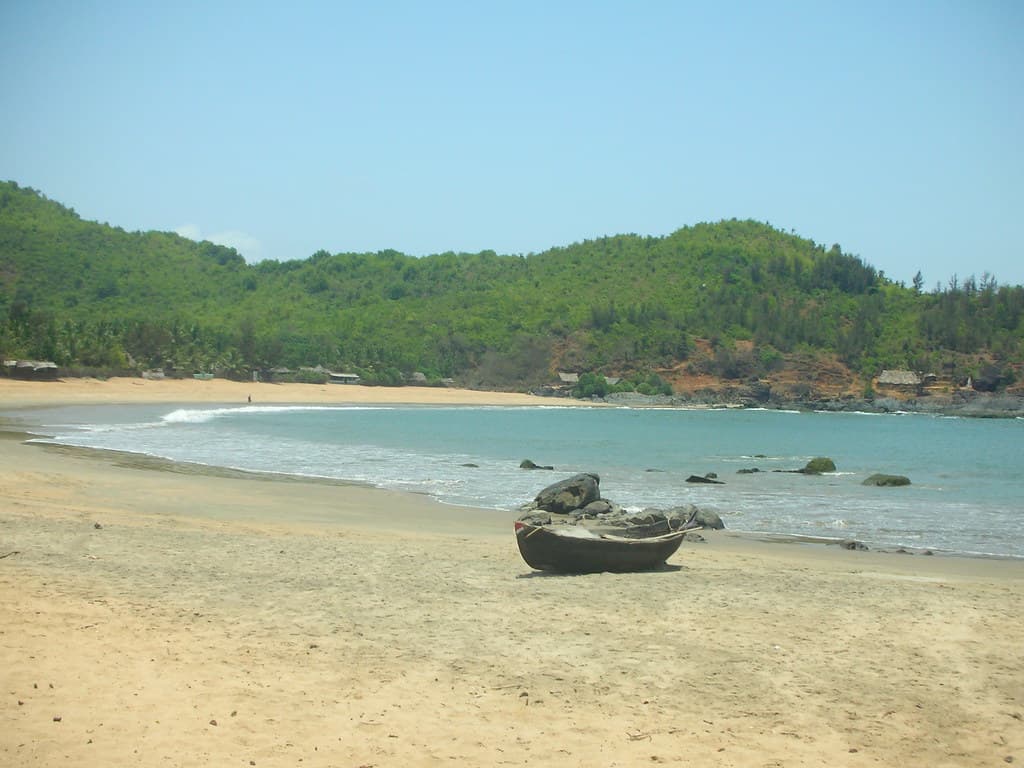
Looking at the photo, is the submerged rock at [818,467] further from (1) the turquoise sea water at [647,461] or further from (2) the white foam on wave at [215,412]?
(2) the white foam on wave at [215,412]

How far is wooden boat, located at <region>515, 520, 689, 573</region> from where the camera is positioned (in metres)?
11.5

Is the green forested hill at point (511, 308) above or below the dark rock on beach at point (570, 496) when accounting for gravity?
above

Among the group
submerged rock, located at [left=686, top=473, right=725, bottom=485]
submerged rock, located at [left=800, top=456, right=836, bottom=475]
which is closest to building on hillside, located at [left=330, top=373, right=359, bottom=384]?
submerged rock, located at [left=800, top=456, right=836, bottom=475]

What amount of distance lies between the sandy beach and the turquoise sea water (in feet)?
22.8

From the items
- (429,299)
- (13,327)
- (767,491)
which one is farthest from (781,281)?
(767,491)

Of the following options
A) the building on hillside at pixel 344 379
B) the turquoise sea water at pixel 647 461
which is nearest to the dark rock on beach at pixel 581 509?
the turquoise sea water at pixel 647 461

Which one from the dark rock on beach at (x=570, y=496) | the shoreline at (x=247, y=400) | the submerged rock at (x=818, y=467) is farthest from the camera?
the submerged rock at (x=818, y=467)

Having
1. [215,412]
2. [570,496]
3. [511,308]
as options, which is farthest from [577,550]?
[511,308]

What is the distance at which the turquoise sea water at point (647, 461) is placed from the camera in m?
21.0

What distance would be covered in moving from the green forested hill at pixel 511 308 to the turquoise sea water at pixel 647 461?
158 ft

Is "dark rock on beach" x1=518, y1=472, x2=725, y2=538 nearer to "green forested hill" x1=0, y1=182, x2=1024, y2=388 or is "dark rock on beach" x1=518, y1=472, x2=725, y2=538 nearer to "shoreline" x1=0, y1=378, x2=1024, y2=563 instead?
"shoreline" x1=0, y1=378, x2=1024, y2=563

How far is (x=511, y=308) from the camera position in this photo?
15200 centimetres

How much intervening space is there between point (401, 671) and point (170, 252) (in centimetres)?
17101

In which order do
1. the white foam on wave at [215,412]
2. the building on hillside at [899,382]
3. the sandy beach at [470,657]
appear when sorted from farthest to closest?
the building on hillside at [899,382]
the white foam on wave at [215,412]
the sandy beach at [470,657]
